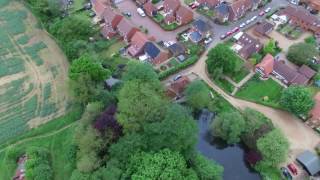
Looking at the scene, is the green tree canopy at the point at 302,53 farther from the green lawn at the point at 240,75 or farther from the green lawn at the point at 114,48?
the green lawn at the point at 114,48

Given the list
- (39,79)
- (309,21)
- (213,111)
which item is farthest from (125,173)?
(309,21)

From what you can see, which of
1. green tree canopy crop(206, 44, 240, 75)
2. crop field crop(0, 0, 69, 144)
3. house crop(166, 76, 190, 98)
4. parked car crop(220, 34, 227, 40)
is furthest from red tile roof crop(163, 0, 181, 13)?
crop field crop(0, 0, 69, 144)

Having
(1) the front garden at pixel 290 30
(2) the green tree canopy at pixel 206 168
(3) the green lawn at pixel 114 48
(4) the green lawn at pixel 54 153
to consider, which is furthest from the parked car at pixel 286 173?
(3) the green lawn at pixel 114 48

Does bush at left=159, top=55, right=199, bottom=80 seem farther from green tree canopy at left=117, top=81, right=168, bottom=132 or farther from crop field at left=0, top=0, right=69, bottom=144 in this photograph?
crop field at left=0, top=0, right=69, bottom=144

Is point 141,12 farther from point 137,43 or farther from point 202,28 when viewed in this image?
point 202,28

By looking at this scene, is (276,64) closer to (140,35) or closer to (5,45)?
(140,35)

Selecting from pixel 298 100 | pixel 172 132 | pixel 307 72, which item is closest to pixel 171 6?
pixel 307 72
